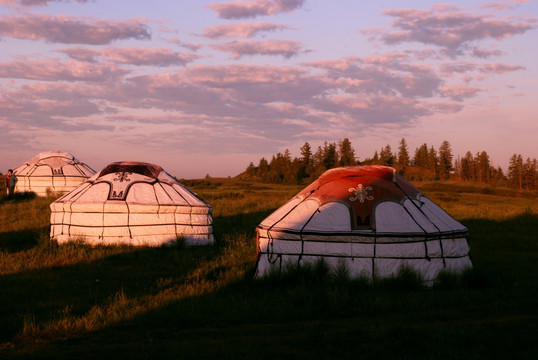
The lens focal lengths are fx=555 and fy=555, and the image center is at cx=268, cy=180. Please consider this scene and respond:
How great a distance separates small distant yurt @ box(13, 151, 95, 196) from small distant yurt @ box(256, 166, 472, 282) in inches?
962

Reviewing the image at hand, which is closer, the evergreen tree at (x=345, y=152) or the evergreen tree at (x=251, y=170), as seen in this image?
the evergreen tree at (x=345, y=152)

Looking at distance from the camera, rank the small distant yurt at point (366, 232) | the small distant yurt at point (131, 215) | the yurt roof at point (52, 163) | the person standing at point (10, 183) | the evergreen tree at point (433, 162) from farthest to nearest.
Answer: the evergreen tree at point (433, 162)
the yurt roof at point (52, 163)
the person standing at point (10, 183)
the small distant yurt at point (131, 215)
the small distant yurt at point (366, 232)

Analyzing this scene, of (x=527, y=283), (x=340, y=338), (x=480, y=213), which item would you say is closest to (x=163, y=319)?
(x=340, y=338)

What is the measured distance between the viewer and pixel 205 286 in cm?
978

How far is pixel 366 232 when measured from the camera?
389 inches

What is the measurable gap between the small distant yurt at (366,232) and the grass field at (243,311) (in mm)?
353

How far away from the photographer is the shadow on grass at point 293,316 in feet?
20.1

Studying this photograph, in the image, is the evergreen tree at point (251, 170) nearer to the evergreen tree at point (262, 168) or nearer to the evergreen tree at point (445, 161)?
the evergreen tree at point (262, 168)

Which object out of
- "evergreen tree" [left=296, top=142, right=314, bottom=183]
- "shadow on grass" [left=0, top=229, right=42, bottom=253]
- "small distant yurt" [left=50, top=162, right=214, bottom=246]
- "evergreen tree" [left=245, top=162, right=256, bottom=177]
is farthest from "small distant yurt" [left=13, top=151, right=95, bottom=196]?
"evergreen tree" [left=245, top=162, right=256, bottom=177]

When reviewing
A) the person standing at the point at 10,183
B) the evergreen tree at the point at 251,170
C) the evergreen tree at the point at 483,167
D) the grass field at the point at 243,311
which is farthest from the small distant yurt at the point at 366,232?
the evergreen tree at the point at 483,167

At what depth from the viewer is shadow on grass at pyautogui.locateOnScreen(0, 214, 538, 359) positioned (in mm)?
6125

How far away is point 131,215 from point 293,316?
9133 mm

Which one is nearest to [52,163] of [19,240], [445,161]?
[19,240]

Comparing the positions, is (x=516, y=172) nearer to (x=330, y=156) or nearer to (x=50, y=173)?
(x=330, y=156)
